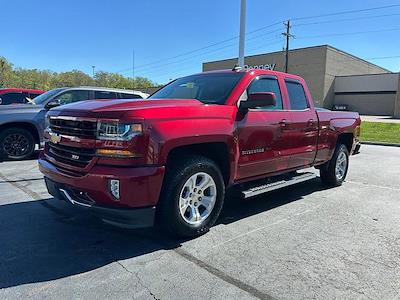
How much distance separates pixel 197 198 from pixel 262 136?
126 centimetres

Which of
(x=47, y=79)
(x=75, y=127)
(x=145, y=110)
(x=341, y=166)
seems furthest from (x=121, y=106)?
(x=47, y=79)

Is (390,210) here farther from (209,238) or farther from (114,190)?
(114,190)

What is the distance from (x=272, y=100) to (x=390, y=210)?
2.71 meters

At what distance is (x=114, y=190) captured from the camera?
3434 mm

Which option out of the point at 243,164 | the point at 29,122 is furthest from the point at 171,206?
the point at 29,122

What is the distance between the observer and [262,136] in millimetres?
4766

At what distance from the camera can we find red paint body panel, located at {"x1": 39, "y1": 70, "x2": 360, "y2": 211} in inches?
136

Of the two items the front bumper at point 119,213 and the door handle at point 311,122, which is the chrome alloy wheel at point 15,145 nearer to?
the front bumper at point 119,213

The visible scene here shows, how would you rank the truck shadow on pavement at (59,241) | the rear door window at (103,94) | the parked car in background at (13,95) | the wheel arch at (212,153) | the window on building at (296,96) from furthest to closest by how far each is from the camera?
the parked car in background at (13,95) < the rear door window at (103,94) < the window on building at (296,96) < the wheel arch at (212,153) < the truck shadow on pavement at (59,241)

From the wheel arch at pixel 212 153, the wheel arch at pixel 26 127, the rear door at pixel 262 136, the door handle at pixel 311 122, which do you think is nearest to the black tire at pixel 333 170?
the door handle at pixel 311 122

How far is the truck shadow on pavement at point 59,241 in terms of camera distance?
3295 millimetres

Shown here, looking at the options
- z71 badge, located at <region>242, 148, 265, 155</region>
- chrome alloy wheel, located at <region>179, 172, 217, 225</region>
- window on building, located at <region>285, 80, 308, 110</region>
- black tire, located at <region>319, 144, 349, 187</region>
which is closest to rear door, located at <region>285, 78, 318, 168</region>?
window on building, located at <region>285, 80, 308, 110</region>

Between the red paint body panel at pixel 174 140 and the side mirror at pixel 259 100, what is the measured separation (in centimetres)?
14

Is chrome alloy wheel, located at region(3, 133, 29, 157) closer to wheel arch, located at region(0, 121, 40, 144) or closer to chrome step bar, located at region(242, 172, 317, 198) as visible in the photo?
wheel arch, located at region(0, 121, 40, 144)
